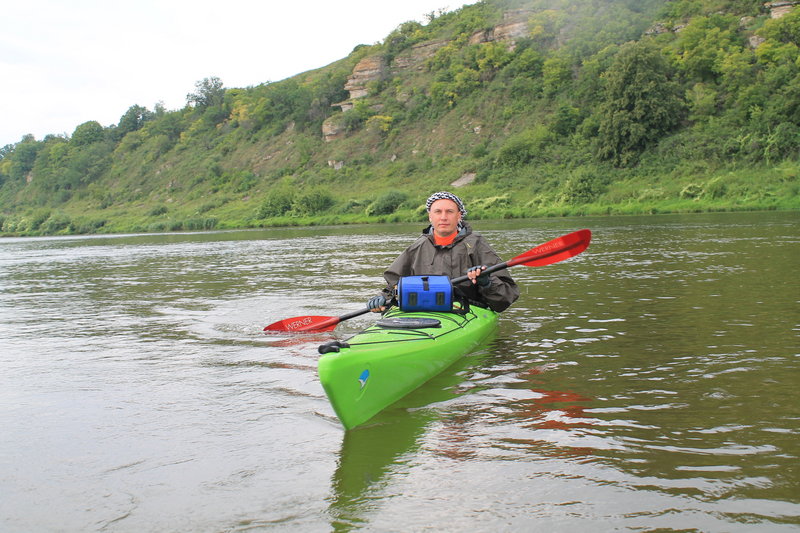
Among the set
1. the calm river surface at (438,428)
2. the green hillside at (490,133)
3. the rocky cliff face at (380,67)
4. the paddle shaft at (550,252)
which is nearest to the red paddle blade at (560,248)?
the paddle shaft at (550,252)

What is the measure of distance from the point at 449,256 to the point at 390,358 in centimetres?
227

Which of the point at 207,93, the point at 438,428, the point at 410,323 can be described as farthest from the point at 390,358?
the point at 207,93

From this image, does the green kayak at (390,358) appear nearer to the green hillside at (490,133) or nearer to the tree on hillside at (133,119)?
the green hillside at (490,133)

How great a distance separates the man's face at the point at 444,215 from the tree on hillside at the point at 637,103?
132 ft

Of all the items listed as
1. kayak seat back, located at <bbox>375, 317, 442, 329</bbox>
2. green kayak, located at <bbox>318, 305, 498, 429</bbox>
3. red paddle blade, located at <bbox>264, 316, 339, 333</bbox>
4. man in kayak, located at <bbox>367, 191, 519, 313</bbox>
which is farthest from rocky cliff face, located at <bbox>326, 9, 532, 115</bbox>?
kayak seat back, located at <bbox>375, 317, 442, 329</bbox>

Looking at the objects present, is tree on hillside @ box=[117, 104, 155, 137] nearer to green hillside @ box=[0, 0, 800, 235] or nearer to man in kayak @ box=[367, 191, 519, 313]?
green hillside @ box=[0, 0, 800, 235]

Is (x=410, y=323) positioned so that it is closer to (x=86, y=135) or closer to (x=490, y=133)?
(x=490, y=133)

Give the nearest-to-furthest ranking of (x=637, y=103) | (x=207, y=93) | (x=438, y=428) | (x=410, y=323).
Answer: (x=438, y=428) < (x=410, y=323) < (x=637, y=103) < (x=207, y=93)

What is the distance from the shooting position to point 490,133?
6053 cm

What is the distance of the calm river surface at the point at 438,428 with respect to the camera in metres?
3.33

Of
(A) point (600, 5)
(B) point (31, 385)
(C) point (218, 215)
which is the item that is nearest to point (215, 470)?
(B) point (31, 385)

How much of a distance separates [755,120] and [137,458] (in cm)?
4295

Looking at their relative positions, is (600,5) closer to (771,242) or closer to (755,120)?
(755,120)

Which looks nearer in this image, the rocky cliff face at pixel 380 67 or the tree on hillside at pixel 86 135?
the rocky cliff face at pixel 380 67
